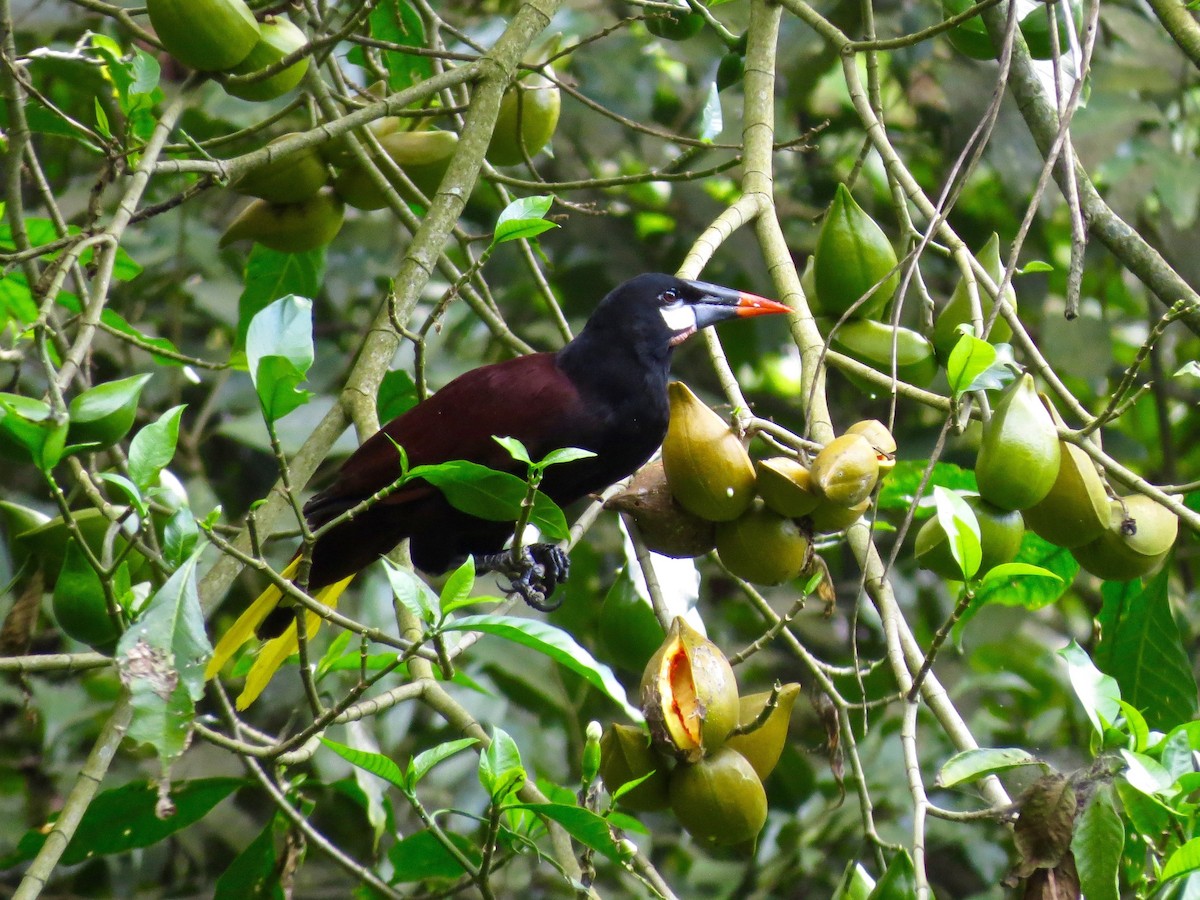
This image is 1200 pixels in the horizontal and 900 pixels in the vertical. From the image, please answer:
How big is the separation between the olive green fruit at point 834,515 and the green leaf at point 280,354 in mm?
578

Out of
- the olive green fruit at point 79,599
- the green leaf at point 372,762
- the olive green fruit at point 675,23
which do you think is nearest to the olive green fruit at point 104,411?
the olive green fruit at point 79,599

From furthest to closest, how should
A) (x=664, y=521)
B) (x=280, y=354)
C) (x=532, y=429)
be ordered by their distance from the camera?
(x=532, y=429) → (x=664, y=521) → (x=280, y=354)

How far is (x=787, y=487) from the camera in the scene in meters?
1.47

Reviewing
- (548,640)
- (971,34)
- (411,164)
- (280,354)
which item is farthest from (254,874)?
(971,34)

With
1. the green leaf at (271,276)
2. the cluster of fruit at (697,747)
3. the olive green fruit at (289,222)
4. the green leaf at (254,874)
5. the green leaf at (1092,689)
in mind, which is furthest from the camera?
the green leaf at (271,276)

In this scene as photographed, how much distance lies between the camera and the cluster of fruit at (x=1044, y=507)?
1414mm

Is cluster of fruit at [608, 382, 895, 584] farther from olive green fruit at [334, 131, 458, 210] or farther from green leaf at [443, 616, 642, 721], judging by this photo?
olive green fruit at [334, 131, 458, 210]

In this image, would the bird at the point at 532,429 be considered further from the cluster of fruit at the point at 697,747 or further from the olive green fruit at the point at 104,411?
the olive green fruit at the point at 104,411

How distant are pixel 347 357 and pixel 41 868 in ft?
7.00

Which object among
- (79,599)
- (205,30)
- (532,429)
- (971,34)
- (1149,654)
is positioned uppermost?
(205,30)

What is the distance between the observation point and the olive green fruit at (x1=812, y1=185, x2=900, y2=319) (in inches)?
69.9

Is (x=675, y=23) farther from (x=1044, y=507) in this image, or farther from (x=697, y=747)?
(x=697, y=747)

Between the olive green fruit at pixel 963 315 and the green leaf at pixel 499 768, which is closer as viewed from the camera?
the green leaf at pixel 499 768

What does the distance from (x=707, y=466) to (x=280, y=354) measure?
1.63 ft
